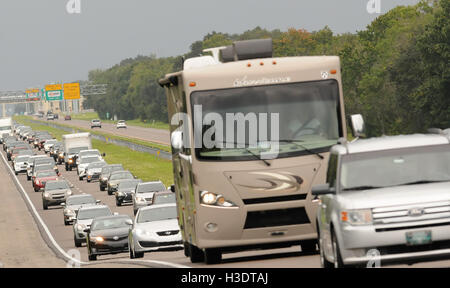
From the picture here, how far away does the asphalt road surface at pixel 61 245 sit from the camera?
1784cm

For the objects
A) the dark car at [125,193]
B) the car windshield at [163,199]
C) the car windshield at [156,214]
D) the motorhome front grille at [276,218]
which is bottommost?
the dark car at [125,193]

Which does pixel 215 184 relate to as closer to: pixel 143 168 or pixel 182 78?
pixel 182 78

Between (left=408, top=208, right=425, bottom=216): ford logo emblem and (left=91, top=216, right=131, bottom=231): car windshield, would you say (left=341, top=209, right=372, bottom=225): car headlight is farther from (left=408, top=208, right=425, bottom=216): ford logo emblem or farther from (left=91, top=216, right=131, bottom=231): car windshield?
(left=91, top=216, right=131, bottom=231): car windshield

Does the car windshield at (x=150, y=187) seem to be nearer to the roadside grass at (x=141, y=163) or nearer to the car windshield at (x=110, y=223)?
the car windshield at (x=110, y=223)

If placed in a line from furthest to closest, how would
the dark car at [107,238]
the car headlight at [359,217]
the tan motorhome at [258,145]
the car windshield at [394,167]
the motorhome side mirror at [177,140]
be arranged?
the dark car at [107,238], the motorhome side mirror at [177,140], the tan motorhome at [258,145], the car windshield at [394,167], the car headlight at [359,217]

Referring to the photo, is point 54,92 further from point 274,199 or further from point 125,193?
point 274,199

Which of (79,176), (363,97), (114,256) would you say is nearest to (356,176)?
(114,256)

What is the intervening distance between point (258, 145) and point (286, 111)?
29.0 inches

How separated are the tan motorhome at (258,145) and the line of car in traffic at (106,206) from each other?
982 centimetres

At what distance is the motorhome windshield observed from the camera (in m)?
16.6

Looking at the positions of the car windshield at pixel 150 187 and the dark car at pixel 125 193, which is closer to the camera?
the car windshield at pixel 150 187

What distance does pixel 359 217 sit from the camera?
12.6m

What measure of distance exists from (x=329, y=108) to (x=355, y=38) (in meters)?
140

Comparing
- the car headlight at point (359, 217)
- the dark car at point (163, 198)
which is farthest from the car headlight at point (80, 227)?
the car headlight at point (359, 217)
